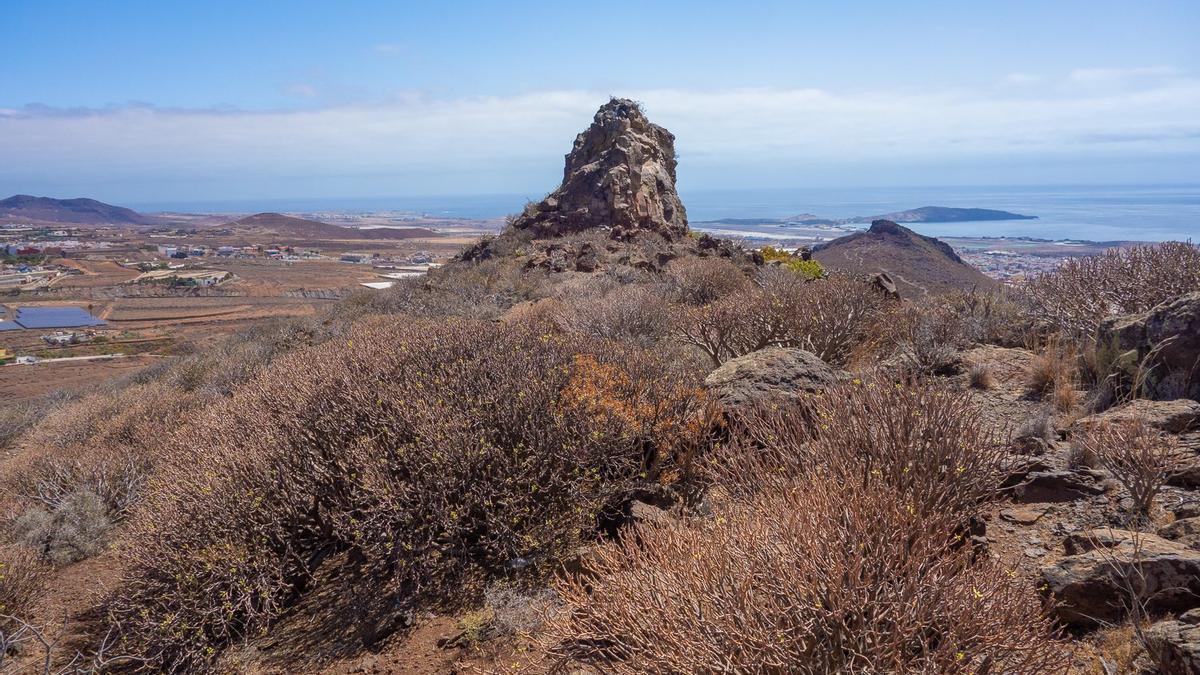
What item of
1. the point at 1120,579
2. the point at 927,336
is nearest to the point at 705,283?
the point at 927,336

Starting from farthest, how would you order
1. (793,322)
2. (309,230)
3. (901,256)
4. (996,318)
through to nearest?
(309,230), (901,256), (996,318), (793,322)

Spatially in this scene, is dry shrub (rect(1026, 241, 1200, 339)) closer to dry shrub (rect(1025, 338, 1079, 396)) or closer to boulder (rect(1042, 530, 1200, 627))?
dry shrub (rect(1025, 338, 1079, 396))

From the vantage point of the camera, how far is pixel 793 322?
668 cm

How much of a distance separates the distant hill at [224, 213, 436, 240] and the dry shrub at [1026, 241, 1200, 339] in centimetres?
9492

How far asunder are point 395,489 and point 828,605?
271 cm

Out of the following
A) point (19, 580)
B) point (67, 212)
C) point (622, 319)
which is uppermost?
point (67, 212)

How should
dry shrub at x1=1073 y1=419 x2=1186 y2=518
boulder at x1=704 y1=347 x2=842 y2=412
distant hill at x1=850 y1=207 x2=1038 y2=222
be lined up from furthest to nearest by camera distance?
distant hill at x1=850 y1=207 x2=1038 y2=222 < boulder at x1=704 y1=347 x2=842 y2=412 < dry shrub at x1=1073 y1=419 x2=1186 y2=518

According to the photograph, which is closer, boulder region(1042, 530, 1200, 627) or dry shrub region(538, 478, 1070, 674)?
dry shrub region(538, 478, 1070, 674)

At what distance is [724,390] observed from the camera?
193 inches

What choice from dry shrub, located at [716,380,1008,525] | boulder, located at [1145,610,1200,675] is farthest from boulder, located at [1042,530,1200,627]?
dry shrub, located at [716,380,1008,525]

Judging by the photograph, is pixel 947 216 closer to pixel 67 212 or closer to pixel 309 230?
pixel 309 230

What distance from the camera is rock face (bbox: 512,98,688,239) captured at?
20672 mm

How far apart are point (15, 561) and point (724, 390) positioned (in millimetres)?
5364

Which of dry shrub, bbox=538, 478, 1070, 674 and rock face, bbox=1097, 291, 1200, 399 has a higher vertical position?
rock face, bbox=1097, 291, 1200, 399
